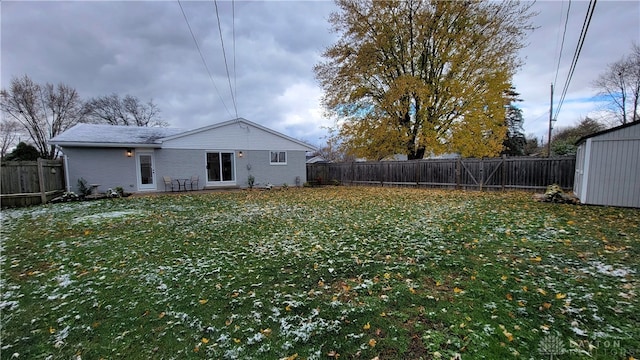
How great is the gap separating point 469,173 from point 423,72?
664cm

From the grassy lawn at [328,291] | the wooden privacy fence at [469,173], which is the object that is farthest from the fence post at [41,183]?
the wooden privacy fence at [469,173]

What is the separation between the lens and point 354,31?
15.3 m

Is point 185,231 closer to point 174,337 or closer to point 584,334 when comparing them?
point 174,337

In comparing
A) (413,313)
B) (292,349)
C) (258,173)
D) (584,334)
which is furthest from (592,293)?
(258,173)

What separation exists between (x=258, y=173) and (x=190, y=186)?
3779 millimetres

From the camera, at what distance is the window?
16605 mm

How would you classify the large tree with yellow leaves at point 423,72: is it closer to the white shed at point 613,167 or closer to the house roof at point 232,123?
the house roof at point 232,123

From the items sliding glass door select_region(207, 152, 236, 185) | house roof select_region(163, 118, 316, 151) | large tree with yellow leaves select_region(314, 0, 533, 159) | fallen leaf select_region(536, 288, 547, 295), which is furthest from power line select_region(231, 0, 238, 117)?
fallen leaf select_region(536, 288, 547, 295)

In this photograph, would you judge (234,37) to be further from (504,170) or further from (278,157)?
(504,170)

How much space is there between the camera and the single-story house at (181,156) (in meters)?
12.5

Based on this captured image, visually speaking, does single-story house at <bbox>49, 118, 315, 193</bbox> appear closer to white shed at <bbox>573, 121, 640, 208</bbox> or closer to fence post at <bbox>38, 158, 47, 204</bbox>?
fence post at <bbox>38, 158, 47, 204</bbox>

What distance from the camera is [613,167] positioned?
7.60 meters

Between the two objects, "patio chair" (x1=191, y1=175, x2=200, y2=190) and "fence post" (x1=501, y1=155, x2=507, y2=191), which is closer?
"fence post" (x1=501, y1=155, x2=507, y2=191)

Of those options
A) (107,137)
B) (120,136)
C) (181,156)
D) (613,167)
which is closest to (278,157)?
(181,156)
